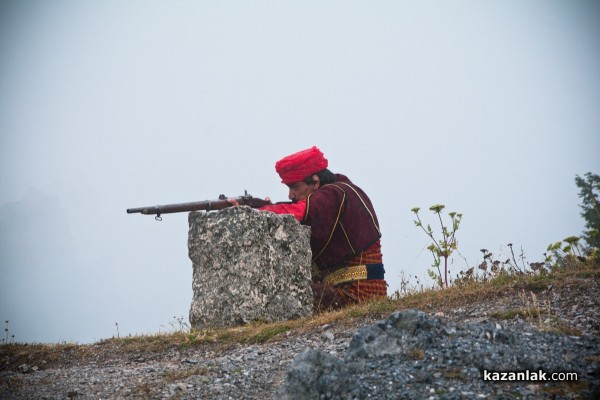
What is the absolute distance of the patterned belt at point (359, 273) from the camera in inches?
299

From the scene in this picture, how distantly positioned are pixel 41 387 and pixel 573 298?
5.71 metres

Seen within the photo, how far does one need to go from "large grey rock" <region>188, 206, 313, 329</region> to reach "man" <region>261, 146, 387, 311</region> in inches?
12.8

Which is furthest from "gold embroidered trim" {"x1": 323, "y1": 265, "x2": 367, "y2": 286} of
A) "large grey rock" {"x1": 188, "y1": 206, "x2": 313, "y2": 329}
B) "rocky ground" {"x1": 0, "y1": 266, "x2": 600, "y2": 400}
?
"rocky ground" {"x1": 0, "y1": 266, "x2": 600, "y2": 400}

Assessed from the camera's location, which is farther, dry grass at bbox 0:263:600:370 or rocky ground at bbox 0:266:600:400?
dry grass at bbox 0:263:600:370

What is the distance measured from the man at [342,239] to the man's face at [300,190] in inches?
10.2

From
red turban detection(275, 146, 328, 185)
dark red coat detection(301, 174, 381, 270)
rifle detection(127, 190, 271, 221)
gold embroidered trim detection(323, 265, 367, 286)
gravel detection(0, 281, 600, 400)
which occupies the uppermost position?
red turban detection(275, 146, 328, 185)

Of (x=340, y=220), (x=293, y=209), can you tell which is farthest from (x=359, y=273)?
(x=293, y=209)

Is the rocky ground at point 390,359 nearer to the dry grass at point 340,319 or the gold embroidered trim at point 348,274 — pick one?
the dry grass at point 340,319

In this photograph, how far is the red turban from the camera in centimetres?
801

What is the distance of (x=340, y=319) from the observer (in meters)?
6.02

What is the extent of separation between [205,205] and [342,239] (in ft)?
7.69

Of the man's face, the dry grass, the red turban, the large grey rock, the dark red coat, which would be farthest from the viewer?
the man's face

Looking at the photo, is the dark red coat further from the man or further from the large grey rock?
the large grey rock

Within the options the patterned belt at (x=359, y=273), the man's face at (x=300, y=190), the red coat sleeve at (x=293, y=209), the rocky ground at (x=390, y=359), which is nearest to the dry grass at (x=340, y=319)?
the rocky ground at (x=390, y=359)
